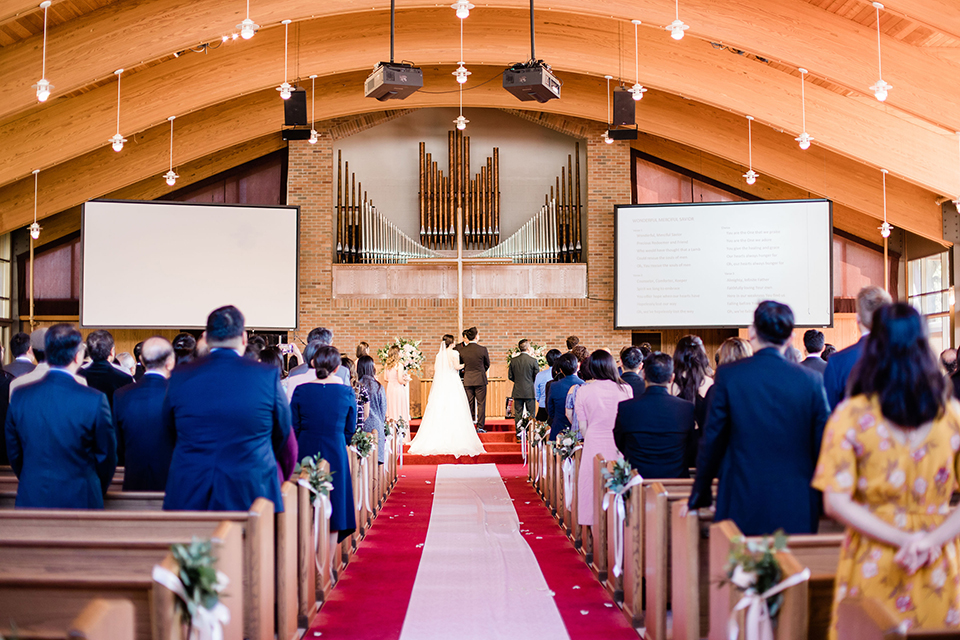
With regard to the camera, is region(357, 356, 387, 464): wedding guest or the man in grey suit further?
the man in grey suit

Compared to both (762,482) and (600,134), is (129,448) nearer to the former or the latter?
(762,482)

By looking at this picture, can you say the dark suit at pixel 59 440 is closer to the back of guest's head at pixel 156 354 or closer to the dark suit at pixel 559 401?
the back of guest's head at pixel 156 354

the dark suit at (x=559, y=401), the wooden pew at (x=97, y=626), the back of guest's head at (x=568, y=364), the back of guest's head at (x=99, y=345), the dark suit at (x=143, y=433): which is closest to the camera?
the wooden pew at (x=97, y=626)

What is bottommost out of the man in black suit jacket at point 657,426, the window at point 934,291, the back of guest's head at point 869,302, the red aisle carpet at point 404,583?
the red aisle carpet at point 404,583

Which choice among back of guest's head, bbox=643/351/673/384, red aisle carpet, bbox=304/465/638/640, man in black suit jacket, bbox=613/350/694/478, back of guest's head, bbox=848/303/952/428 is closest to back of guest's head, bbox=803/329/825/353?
man in black suit jacket, bbox=613/350/694/478

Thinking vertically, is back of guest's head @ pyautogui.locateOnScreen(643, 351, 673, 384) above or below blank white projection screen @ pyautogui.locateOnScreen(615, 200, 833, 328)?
below

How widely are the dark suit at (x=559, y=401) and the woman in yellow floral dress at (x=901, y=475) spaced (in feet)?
14.4

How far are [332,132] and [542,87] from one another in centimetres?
733

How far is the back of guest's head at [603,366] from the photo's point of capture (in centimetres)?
539

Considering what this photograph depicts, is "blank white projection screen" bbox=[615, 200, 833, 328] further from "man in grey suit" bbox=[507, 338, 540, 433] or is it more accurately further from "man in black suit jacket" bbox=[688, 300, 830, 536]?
"man in black suit jacket" bbox=[688, 300, 830, 536]

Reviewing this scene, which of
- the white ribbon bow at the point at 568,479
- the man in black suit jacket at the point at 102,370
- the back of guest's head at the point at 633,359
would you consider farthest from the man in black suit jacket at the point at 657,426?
the man in black suit jacket at the point at 102,370

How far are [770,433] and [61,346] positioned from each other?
279 cm

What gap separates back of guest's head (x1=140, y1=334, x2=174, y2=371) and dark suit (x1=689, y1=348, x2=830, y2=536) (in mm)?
2565

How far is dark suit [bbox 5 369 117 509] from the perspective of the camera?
3.48 metres
